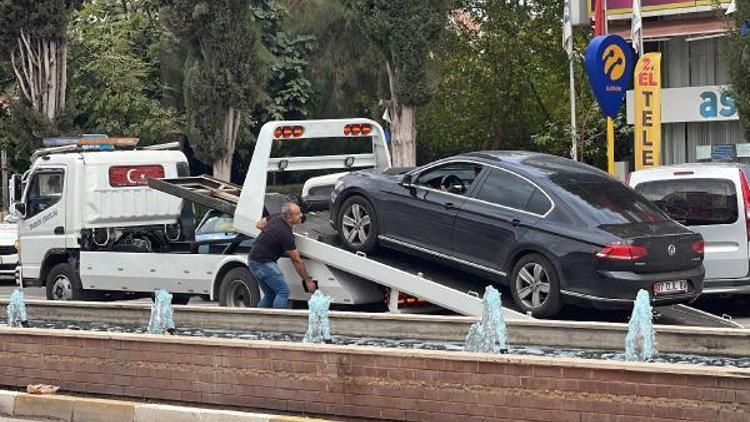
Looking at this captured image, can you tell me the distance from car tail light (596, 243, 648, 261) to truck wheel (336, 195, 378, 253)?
282cm

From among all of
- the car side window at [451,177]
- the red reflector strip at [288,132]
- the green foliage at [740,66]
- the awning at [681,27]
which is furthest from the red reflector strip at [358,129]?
the awning at [681,27]

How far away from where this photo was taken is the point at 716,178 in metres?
14.1

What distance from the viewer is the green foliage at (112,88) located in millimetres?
38219

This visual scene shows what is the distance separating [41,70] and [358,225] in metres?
21.3

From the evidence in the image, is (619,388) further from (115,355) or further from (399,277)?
(399,277)

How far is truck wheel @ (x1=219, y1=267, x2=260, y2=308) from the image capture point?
15.0 meters

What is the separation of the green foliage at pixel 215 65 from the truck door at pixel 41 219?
50.4ft

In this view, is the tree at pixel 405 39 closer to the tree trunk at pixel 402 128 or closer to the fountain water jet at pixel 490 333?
the tree trunk at pixel 402 128

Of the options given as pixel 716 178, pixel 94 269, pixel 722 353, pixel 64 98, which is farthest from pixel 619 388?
pixel 64 98

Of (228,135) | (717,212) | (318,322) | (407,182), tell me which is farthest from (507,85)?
(318,322)

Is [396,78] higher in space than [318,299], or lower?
higher

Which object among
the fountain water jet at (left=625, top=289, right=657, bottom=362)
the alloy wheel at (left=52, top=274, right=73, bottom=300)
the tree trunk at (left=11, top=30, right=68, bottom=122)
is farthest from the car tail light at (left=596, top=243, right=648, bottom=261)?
the tree trunk at (left=11, top=30, right=68, bottom=122)

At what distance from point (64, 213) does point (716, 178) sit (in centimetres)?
940

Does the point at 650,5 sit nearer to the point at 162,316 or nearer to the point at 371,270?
the point at 371,270
